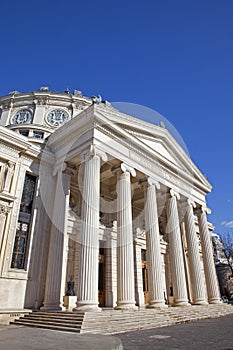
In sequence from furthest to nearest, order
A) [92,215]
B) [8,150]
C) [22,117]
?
1. [22,117]
2. [8,150]
3. [92,215]

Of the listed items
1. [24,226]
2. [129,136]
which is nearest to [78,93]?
[129,136]

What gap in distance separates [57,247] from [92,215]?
10.8 feet

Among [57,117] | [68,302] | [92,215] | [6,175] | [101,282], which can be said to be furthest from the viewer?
[57,117]

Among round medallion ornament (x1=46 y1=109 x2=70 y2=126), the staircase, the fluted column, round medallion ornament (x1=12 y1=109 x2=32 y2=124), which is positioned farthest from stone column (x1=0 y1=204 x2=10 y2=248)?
round medallion ornament (x1=12 y1=109 x2=32 y2=124)

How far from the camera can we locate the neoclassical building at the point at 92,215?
1273cm

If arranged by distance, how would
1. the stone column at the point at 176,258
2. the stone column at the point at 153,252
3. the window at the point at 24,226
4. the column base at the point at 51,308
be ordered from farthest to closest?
the stone column at the point at 176,258 → the stone column at the point at 153,252 → the window at the point at 24,226 → the column base at the point at 51,308

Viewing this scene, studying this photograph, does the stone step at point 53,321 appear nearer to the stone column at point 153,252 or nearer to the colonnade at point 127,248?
the colonnade at point 127,248

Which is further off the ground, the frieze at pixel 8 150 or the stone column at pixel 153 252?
the frieze at pixel 8 150

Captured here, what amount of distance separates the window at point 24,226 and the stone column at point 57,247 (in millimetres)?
1333

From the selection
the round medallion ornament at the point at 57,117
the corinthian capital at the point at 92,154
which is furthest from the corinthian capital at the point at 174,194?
the round medallion ornament at the point at 57,117

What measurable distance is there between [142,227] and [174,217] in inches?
189

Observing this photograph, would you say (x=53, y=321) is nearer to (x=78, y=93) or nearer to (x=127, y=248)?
(x=127, y=248)

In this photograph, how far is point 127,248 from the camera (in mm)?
13344

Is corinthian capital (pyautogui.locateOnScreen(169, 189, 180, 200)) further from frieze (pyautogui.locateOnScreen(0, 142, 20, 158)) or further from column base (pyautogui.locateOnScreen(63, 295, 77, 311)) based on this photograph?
frieze (pyautogui.locateOnScreen(0, 142, 20, 158))
